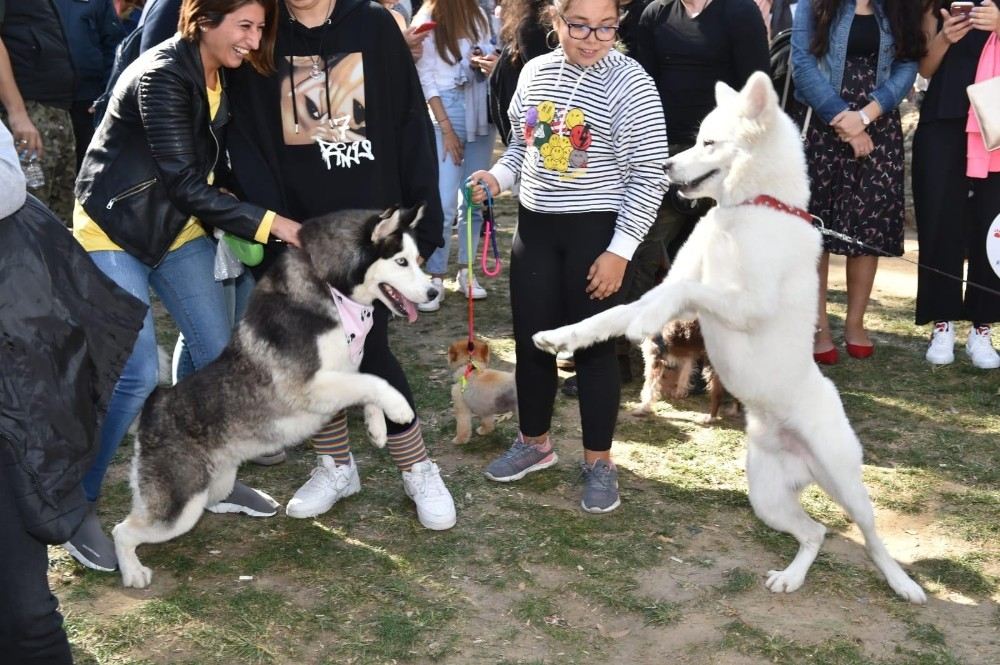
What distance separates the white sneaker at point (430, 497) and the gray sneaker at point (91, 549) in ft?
4.03

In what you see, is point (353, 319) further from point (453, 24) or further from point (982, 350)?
point (982, 350)

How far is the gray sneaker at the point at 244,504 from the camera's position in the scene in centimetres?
427

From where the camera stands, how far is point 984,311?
6113 millimetres

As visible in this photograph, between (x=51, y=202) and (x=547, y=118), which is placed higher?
(x=547, y=118)

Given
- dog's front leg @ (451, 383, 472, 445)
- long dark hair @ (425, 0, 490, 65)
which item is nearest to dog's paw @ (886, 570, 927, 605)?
dog's front leg @ (451, 383, 472, 445)

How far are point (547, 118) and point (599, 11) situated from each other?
47cm

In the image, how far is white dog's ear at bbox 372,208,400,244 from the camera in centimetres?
350

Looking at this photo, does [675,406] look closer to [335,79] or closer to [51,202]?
[335,79]

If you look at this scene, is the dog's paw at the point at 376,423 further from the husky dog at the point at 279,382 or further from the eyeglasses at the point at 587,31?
the eyeglasses at the point at 587,31

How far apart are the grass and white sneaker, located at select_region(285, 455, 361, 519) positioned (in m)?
0.07

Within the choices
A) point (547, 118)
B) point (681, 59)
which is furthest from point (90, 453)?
point (681, 59)

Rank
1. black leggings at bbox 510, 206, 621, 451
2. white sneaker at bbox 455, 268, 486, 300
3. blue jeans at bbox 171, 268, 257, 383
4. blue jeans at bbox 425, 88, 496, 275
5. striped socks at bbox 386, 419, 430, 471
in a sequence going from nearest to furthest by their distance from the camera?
1. black leggings at bbox 510, 206, 621, 451
2. striped socks at bbox 386, 419, 430, 471
3. blue jeans at bbox 171, 268, 257, 383
4. blue jeans at bbox 425, 88, 496, 275
5. white sneaker at bbox 455, 268, 486, 300

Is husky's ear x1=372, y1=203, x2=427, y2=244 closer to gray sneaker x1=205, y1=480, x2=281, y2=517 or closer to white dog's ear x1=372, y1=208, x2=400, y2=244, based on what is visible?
white dog's ear x1=372, y1=208, x2=400, y2=244

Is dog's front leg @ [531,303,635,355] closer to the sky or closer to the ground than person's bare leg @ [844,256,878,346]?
closer to the sky
